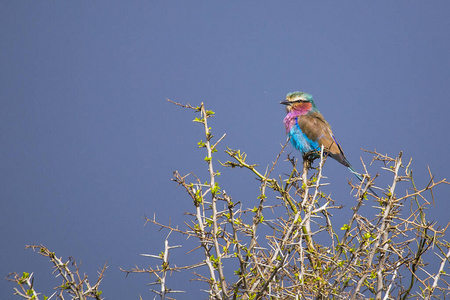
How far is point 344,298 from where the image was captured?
2.30 metres

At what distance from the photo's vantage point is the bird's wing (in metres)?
4.92

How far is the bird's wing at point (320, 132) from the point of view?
4918mm

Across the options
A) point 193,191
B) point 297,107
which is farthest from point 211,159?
point 297,107

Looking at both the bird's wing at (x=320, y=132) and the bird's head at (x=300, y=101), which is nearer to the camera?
the bird's wing at (x=320, y=132)

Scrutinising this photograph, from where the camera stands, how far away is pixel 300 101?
542cm

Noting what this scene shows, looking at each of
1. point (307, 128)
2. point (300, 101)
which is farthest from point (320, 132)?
point (300, 101)

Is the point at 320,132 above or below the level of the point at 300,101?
below

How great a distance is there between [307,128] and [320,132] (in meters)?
0.13

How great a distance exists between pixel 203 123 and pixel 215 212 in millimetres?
457

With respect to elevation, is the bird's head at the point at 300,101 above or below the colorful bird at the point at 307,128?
above

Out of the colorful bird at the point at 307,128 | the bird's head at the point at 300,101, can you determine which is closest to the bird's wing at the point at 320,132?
the colorful bird at the point at 307,128

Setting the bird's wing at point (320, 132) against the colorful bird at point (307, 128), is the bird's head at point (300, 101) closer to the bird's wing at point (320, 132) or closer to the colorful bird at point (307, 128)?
the colorful bird at point (307, 128)

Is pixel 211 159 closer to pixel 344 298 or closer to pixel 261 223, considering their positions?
pixel 261 223

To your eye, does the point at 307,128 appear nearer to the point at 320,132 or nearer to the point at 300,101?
the point at 320,132
